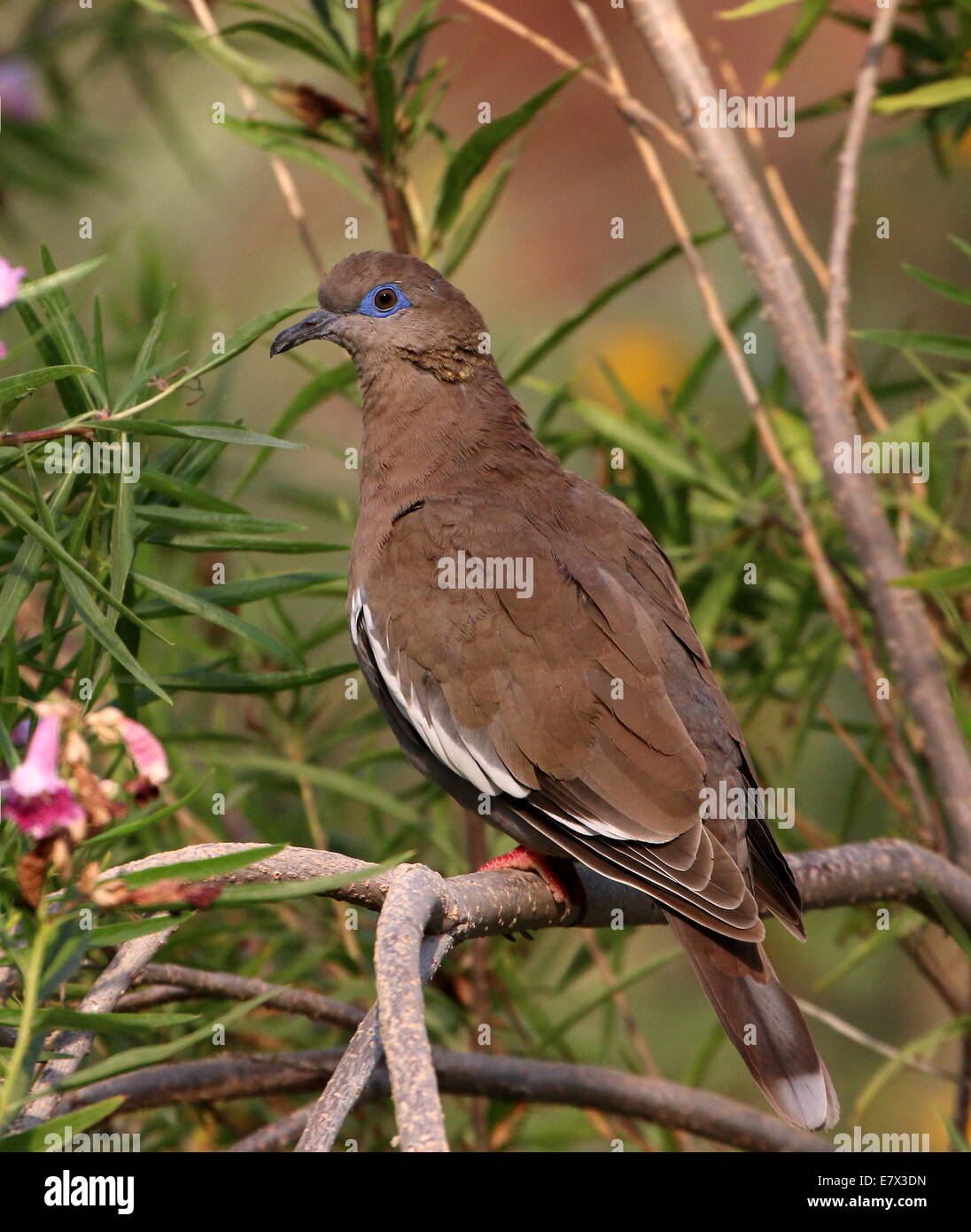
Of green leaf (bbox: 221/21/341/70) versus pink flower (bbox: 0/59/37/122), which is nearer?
green leaf (bbox: 221/21/341/70)

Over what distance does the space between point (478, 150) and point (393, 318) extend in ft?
1.31

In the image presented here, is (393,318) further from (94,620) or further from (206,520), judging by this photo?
(94,620)

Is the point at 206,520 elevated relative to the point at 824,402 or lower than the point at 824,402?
lower

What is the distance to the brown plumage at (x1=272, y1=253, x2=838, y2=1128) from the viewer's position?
7.58 ft

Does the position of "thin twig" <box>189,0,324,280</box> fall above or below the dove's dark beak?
above

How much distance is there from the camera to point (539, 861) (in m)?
2.66

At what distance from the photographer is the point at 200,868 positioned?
1346 mm

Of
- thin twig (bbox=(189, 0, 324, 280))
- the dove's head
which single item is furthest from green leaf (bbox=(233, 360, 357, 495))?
thin twig (bbox=(189, 0, 324, 280))

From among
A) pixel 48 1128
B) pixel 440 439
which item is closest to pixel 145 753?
pixel 48 1128

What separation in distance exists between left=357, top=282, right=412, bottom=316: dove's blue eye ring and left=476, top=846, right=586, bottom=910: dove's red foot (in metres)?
1.20

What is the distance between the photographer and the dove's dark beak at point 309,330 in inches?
116

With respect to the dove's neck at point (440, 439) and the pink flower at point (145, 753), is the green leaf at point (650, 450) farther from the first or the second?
the pink flower at point (145, 753)

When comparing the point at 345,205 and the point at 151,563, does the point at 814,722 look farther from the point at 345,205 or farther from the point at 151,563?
the point at 345,205

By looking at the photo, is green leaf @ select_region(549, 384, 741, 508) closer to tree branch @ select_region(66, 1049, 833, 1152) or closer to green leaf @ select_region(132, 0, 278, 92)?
green leaf @ select_region(132, 0, 278, 92)
